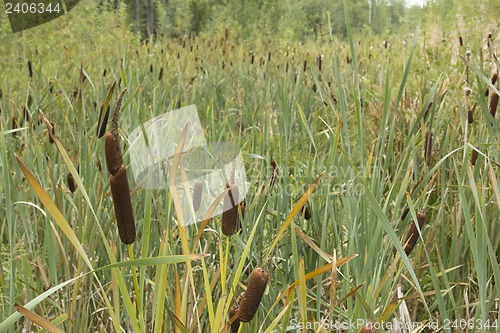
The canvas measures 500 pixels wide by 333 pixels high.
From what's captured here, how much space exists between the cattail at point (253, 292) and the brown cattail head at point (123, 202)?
0.49ft

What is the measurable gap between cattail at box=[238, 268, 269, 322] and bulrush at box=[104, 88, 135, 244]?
149 millimetres

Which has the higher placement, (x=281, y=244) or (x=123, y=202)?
(x=123, y=202)

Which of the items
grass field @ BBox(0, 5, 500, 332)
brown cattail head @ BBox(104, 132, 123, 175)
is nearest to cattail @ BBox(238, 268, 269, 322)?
grass field @ BBox(0, 5, 500, 332)

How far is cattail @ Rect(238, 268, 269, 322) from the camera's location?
0.61m

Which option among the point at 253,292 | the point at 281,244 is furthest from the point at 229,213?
the point at 281,244

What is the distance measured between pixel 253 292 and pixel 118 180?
20 centimetres

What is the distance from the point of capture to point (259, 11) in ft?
48.4

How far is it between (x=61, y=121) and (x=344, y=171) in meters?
1.32

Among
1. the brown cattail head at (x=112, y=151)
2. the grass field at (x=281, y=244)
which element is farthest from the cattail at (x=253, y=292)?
the brown cattail head at (x=112, y=151)

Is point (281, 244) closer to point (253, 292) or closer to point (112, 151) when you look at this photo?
point (253, 292)

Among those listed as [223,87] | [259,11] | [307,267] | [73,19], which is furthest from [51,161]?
[259,11]

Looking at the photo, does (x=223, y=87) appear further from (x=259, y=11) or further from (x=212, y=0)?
(x=212, y=0)

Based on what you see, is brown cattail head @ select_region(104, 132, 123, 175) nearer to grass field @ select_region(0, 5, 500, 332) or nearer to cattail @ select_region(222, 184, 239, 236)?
grass field @ select_region(0, 5, 500, 332)

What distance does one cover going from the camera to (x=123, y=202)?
603 millimetres
